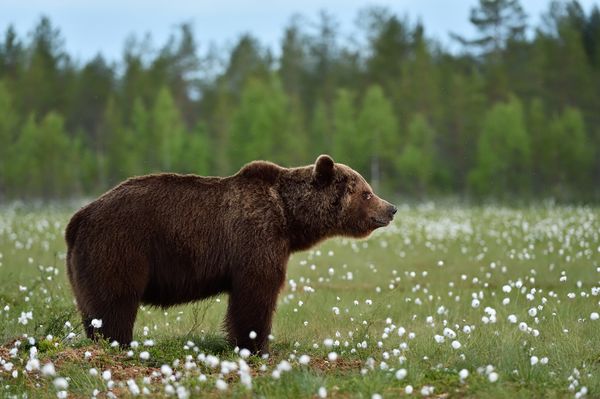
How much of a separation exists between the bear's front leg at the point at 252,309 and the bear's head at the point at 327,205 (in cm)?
77

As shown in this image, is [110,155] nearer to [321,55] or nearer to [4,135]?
[4,135]

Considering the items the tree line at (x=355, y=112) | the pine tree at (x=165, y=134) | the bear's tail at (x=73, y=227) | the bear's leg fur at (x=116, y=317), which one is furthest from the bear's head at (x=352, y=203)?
the pine tree at (x=165, y=134)

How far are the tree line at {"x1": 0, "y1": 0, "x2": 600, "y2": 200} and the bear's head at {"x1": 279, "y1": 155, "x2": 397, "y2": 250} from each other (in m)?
35.0

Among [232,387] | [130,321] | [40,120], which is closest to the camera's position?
[232,387]

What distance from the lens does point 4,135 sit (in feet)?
167

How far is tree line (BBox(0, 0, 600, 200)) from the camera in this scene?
47.6 meters

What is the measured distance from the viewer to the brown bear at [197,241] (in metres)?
7.81

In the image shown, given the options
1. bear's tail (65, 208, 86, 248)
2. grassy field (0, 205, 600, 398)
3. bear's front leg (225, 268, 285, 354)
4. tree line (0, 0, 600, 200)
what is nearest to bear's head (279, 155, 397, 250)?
bear's front leg (225, 268, 285, 354)

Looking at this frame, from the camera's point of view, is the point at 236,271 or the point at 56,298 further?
the point at 56,298

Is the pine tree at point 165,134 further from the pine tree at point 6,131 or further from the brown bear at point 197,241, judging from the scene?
the brown bear at point 197,241

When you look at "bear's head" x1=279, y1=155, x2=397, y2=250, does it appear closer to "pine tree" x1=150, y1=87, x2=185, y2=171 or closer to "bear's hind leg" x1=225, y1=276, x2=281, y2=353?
"bear's hind leg" x1=225, y1=276, x2=281, y2=353

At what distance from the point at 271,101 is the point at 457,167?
14.7 meters

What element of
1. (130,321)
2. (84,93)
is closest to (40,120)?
(84,93)

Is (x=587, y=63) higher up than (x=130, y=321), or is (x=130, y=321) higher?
(x=587, y=63)
